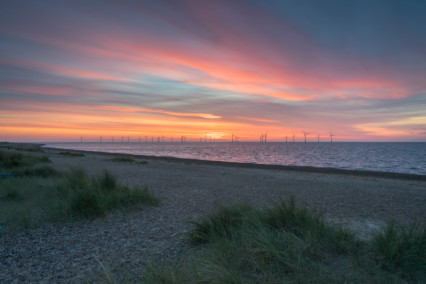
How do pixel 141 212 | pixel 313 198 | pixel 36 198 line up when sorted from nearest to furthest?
pixel 141 212
pixel 36 198
pixel 313 198

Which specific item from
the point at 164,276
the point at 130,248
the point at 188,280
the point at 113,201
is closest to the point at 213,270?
the point at 188,280

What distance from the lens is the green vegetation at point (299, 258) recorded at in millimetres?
3316

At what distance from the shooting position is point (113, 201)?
7.62 meters

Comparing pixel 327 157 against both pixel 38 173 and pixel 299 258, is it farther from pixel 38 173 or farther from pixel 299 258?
pixel 299 258

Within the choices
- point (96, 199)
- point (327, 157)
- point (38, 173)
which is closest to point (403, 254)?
point (96, 199)

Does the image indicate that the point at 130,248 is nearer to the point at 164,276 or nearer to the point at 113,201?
the point at 164,276

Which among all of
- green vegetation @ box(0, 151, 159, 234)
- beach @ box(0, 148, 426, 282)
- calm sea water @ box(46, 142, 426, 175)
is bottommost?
calm sea water @ box(46, 142, 426, 175)

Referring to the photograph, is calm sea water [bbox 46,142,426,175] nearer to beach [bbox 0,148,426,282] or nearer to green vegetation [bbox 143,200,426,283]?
beach [bbox 0,148,426,282]

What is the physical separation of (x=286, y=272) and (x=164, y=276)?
1.70 meters

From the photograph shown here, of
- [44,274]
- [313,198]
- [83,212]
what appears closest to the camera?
[44,274]

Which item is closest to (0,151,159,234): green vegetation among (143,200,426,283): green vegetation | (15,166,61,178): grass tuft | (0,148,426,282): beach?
(0,148,426,282): beach

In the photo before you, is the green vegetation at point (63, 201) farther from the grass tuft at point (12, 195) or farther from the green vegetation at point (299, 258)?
the green vegetation at point (299, 258)

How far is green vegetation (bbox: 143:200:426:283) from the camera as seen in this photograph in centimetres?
332

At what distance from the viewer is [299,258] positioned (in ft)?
12.0
